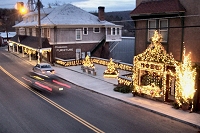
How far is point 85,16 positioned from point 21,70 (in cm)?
1539

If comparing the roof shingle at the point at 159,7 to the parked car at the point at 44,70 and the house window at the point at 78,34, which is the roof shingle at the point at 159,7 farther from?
the house window at the point at 78,34

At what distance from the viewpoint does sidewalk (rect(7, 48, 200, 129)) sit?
541 inches

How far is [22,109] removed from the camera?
15.5 meters

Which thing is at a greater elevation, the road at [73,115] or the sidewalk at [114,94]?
the sidewalk at [114,94]

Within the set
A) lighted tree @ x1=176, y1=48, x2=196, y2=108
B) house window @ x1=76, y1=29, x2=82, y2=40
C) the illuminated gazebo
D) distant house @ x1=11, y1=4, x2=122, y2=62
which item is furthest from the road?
house window @ x1=76, y1=29, x2=82, y2=40

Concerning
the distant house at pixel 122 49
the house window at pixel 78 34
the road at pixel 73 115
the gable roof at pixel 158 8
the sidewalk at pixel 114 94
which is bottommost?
the road at pixel 73 115

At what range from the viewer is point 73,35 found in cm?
3831

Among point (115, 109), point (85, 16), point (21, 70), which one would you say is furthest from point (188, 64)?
point (85, 16)

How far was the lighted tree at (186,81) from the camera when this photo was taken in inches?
568

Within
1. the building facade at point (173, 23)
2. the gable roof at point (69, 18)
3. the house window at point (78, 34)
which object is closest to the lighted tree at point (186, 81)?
the building facade at point (173, 23)

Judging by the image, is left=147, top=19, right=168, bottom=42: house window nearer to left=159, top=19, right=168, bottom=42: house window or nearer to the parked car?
left=159, top=19, right=168, bottom=42: house window

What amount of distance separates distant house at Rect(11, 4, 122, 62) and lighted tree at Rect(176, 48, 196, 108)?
2264 cm

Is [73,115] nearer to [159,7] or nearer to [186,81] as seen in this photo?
Answer: [186,81]

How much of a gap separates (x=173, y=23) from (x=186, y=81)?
5.90m
